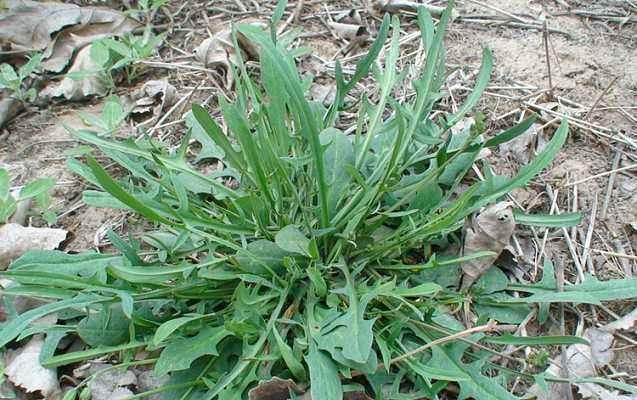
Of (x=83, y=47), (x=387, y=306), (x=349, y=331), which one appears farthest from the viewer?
(x=83, y=47)

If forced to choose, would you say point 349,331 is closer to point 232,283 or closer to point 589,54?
point 232,283

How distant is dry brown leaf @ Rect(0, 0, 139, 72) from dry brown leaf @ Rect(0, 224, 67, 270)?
0.76 m

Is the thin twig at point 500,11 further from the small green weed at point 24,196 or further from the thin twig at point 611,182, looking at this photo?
the small green weed at point 24,196

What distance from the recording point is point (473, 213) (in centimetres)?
154

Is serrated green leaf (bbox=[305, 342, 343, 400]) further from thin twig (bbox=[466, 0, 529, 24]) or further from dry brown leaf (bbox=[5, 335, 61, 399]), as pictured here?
thin twig (bbox=[466, 0, 529, 24])

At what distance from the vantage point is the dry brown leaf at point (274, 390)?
1.23 metres

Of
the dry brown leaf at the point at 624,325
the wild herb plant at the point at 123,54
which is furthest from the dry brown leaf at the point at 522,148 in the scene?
the wild herb plant at the point at 123,54

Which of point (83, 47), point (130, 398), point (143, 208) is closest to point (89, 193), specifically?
point (143, 208)

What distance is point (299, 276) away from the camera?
139cm

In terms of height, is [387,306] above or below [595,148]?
below

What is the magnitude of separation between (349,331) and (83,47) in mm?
1622

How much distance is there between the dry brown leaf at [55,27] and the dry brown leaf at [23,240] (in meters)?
0.76

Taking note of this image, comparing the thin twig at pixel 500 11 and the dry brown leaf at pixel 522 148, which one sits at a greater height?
the thin twig at pixel 500 11

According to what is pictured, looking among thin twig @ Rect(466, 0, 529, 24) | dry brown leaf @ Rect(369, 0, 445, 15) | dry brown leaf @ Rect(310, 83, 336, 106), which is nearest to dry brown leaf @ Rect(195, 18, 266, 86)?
dry brown leaf @ Rect(310, 83, 336, 106)
